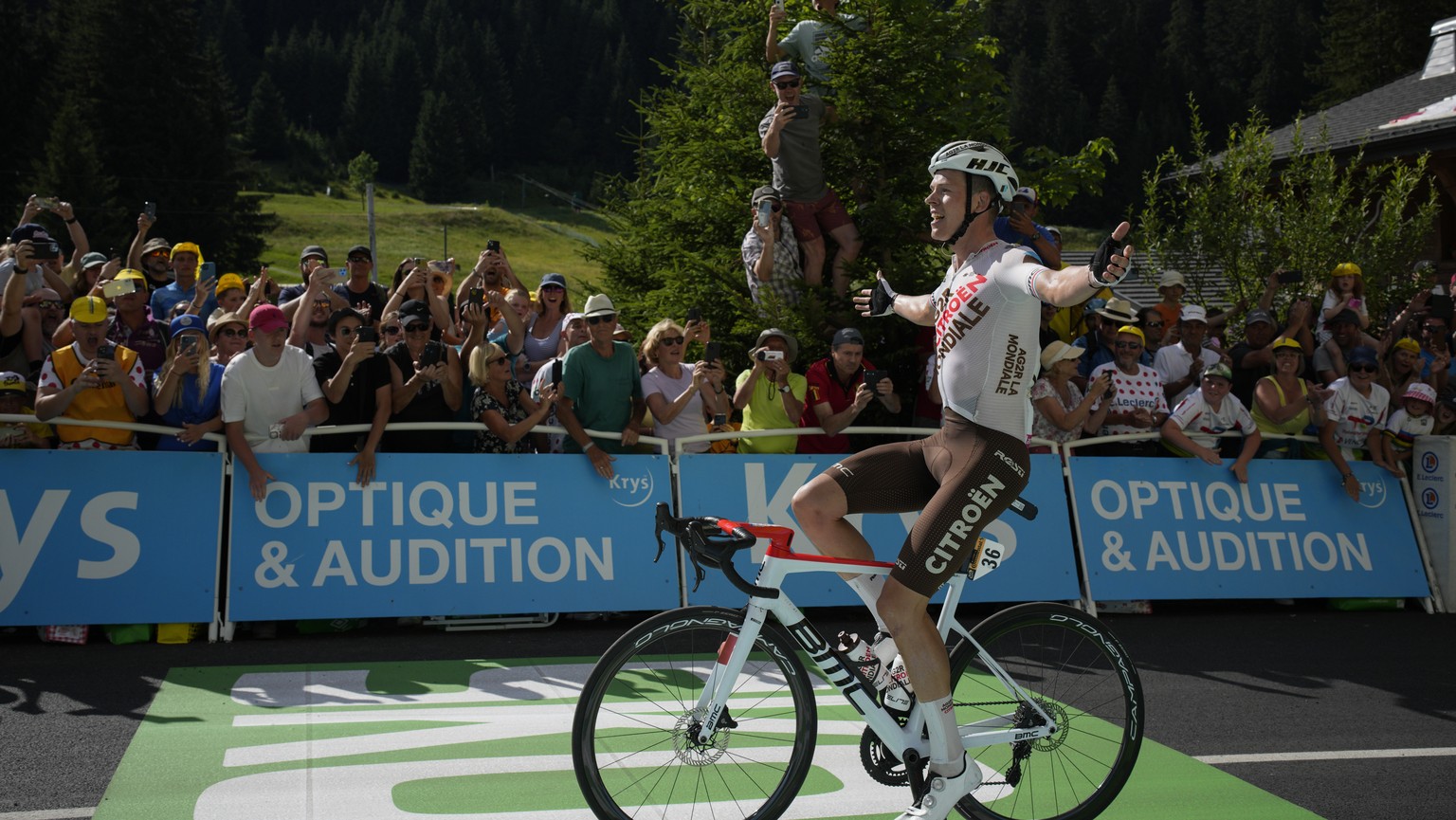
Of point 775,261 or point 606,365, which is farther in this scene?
point 775,261

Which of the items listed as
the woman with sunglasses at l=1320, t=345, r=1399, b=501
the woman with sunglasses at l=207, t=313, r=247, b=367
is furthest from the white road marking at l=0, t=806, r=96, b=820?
the woman with sunglasses at l=1320, t=345, r=1399, b=501

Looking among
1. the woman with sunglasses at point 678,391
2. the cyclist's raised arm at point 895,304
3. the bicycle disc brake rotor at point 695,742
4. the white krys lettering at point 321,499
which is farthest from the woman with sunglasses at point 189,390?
the bicycle disc brake rotor at point 695,742

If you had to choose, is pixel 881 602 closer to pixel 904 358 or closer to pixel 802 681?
pixel 802 681

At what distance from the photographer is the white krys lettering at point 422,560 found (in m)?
8.09

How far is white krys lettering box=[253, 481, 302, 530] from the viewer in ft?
26.1

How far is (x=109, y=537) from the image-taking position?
7.67 metres

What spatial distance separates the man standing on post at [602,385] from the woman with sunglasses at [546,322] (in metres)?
1.16

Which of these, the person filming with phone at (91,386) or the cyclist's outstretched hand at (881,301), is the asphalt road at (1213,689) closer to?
the person filming with phone at (91,386)

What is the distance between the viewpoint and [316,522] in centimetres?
802

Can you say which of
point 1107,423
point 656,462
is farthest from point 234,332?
point 1107,423

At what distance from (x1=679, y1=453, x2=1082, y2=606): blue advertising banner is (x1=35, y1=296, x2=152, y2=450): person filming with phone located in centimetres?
362

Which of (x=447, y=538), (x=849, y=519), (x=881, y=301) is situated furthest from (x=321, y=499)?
(x=881, y=301)

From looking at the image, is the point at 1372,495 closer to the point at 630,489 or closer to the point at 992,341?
the point at 630,489

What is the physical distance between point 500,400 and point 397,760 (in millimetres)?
3710
